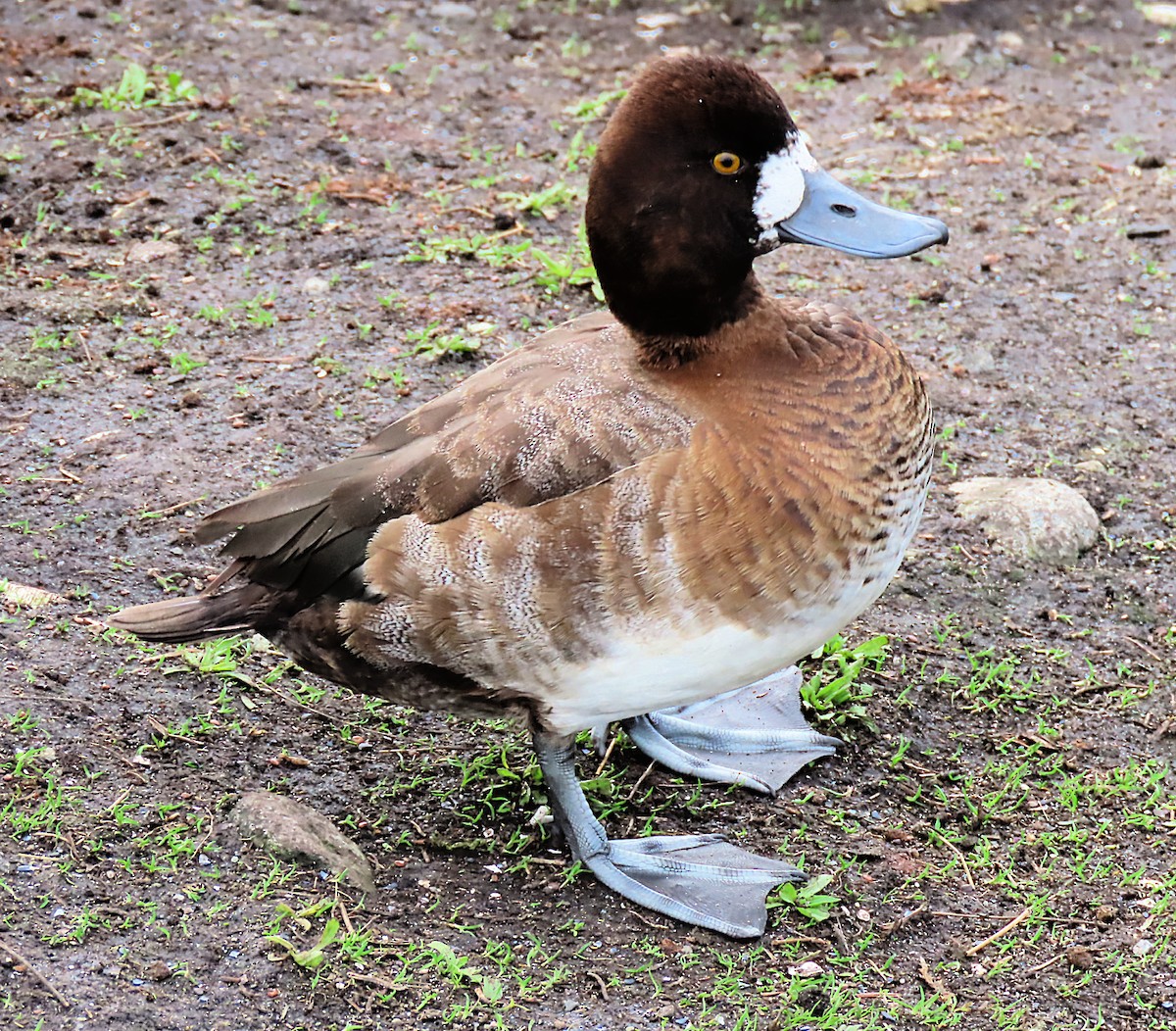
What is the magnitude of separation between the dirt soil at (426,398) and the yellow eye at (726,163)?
1.42m

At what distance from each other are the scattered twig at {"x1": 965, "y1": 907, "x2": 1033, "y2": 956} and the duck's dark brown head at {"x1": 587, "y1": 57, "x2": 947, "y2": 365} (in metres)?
1.35

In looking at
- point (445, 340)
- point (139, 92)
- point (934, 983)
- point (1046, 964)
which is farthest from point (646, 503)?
point (139, 92)

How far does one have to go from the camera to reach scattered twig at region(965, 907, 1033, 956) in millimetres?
2838

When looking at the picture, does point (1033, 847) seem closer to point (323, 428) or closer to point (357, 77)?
point (323, 428)

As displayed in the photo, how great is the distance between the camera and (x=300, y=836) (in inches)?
113

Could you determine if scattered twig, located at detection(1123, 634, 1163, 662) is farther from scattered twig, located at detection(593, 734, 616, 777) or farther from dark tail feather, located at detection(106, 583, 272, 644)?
dark tail feather, located at detection(106, 583, 272, 644)

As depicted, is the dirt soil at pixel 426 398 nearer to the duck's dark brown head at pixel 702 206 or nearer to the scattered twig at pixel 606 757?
the scattered twig at pixel 606 757

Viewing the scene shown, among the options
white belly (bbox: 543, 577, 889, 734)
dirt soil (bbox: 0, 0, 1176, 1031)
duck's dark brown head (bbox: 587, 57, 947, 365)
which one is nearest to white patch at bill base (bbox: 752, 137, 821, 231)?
duck's dark brown head (bbox: 587, 57, 947, 365)

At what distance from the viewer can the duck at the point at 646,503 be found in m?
2.69

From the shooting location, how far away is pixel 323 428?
168 inches

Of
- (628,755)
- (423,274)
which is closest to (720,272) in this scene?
(628,755)

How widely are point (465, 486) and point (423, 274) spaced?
2.45 metres

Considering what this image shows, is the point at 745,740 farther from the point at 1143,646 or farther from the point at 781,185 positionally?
the point at 781,185

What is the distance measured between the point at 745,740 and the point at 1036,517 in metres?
1.24
